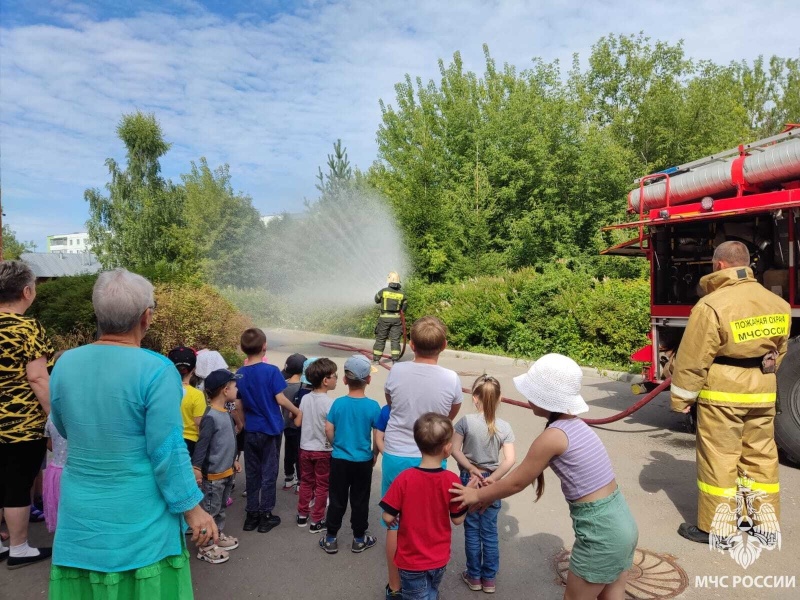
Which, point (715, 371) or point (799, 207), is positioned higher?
point (799, 207)

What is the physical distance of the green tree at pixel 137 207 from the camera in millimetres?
38031

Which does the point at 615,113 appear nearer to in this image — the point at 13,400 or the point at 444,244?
the point at 444,244

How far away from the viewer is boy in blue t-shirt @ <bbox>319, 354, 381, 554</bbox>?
3.90 metres

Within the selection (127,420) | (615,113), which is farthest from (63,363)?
(615,113)

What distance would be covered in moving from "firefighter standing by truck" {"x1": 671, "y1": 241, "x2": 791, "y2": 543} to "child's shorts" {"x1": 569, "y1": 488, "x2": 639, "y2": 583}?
75.3 inches

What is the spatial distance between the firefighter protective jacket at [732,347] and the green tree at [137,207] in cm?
3579

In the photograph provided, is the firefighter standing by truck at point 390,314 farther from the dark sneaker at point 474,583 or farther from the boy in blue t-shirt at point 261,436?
the dark sneaker at point 474,583

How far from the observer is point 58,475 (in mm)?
4008

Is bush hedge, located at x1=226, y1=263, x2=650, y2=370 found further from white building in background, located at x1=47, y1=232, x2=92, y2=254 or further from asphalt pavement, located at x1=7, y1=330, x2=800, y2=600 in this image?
white building in background, located at x1=47, y1=232, x2=92, y2=254

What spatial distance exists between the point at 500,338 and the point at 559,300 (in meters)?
2.05

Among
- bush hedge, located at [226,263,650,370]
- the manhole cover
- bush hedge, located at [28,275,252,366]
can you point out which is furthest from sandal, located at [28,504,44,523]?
bush hedge, located at [226,263,650,370]

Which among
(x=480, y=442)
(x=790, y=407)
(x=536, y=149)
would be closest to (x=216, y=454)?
(x=480, y=442)

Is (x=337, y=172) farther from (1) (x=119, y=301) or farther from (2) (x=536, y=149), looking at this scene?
(1) (x=119, y=301)

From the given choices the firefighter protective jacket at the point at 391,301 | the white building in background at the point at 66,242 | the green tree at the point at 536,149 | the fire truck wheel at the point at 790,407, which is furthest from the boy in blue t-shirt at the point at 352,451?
the white building in background at the point at 66,242
